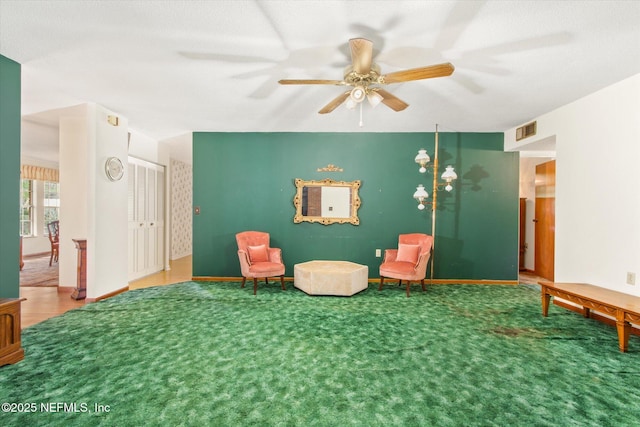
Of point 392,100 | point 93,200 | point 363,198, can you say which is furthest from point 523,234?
point 93,200

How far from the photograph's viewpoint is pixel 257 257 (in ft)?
16.1

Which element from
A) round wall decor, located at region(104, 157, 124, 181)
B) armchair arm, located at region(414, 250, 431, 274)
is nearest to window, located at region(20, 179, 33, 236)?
round wall decor, located at region(104, 157, 124, 181)

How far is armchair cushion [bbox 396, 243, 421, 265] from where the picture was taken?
4.91 metres

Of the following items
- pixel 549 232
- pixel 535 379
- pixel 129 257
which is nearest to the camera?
pixel 535 379

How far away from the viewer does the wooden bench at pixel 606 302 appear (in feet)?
8.80

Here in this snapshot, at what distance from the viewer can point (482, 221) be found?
5430 mm

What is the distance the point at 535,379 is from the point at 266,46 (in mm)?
3364

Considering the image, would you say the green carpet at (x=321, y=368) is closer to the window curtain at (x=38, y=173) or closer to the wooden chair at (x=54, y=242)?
the wooden chair at (x=54, y=242)

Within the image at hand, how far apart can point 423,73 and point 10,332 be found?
382 centimetres

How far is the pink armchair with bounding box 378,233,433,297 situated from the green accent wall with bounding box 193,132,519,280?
0.41 meters

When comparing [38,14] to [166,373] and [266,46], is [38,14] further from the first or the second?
[166,373]

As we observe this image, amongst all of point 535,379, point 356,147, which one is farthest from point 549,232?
A: point 535,379

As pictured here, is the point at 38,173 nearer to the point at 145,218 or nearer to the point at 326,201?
the point at 145,218

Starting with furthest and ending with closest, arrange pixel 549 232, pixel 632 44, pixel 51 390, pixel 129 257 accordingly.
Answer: pixel 549 232
pixel 129 257
pixel 632 44
pixel 51 390
